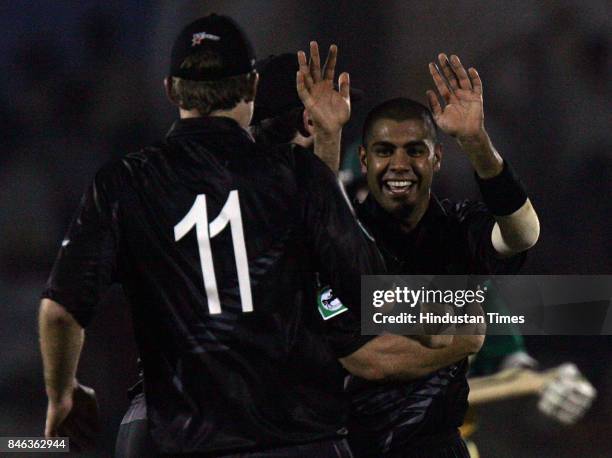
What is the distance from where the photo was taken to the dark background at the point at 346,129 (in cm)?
437

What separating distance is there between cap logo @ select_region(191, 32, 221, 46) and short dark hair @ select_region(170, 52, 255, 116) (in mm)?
40

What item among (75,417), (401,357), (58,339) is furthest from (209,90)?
(401,357)

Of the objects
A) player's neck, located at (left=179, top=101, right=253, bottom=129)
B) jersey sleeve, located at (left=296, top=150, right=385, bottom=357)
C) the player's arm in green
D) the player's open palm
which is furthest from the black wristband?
player's neck, located at (left=179, top=101, right=253, bottom=129)

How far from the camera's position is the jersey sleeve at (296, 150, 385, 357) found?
6.05 ft

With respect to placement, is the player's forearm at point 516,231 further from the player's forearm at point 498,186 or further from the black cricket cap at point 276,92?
the black cricket cap at point 276,92

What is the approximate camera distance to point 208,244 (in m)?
1.84

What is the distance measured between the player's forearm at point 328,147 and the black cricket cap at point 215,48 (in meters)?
0.28

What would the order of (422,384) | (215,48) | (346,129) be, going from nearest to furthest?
(215,48) → (422,384) → (346,129)

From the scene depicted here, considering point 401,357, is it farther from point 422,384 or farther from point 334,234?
point 334,234

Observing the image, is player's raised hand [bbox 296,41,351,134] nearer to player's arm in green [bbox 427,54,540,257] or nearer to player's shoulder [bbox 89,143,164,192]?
player's arm in green [bbox 427,54,540,257]

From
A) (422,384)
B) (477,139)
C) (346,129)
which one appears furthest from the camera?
(346,129)

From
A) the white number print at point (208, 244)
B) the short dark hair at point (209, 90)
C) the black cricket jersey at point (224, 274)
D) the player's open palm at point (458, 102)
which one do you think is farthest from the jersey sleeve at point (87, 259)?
the player's open palm at point (458, 102)

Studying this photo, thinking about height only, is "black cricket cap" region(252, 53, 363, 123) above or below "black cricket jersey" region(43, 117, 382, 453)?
above

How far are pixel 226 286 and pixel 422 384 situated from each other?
2.70 feet
